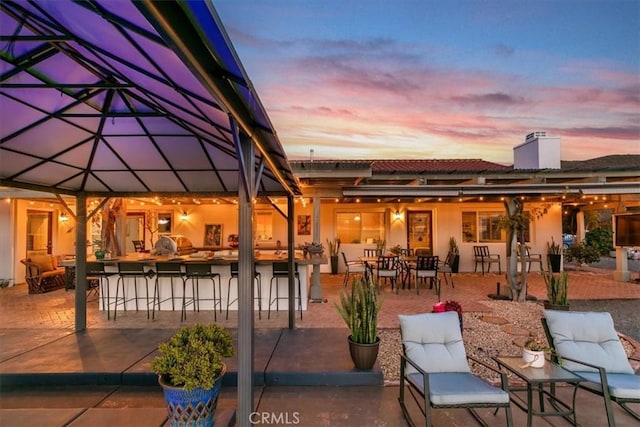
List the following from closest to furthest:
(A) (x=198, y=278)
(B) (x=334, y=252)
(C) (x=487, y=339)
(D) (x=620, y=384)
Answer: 1. (D) (x=620, y=384)
2. (C) (x=487, y=339)
3. (A) (x=198, y=278)
4. (B) (x=334, y=252)

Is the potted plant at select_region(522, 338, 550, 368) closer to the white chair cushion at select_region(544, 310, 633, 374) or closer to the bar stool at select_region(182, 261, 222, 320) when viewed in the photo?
the white chair cushion at select_region(544, 310, 633, 374)

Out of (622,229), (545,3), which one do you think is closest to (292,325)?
(545,3)

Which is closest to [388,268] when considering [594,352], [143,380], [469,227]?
[469,227]

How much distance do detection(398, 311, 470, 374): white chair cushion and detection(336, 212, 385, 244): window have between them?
28.3 feet

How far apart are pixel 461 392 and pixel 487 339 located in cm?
270

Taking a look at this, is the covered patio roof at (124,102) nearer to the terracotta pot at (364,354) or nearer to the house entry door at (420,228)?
the terracotta pot at (364,354)

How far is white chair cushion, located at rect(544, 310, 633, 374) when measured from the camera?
313cm

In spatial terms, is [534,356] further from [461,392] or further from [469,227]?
[469,227]

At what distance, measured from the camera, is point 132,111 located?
398 centimetres

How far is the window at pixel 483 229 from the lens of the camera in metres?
12.0

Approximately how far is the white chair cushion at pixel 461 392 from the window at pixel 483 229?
10.0 m

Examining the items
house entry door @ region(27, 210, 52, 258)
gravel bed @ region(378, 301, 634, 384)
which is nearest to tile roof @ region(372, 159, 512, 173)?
gravel bed @ region(378, 301, 634, 384)

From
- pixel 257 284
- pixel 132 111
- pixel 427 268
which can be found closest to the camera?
pixel 132 111

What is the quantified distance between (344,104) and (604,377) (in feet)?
28.9
